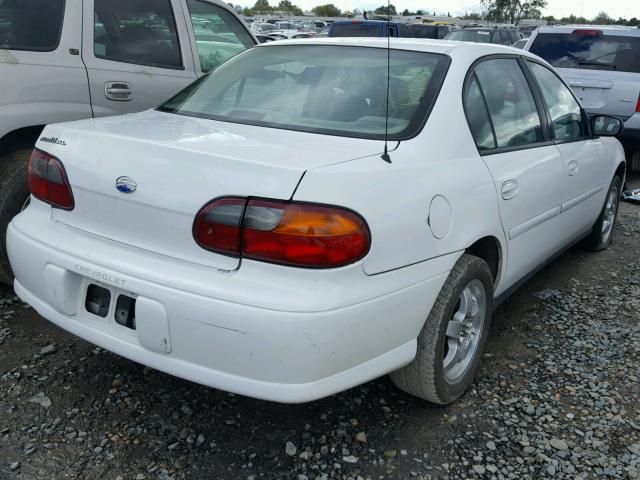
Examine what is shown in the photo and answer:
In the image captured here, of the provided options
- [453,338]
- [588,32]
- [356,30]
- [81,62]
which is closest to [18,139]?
[81,62]

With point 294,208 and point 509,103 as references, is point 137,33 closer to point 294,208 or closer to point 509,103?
point 509,103

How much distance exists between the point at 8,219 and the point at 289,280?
2.16 meters

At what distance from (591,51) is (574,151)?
4451 mm

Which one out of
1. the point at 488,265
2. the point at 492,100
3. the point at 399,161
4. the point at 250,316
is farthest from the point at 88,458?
the point at 492,100

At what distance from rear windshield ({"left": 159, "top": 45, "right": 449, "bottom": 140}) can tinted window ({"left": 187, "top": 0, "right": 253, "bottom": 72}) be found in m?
1.59

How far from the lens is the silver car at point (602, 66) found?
24.1 feet

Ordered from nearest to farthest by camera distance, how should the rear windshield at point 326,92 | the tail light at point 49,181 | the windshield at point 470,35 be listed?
the tail light at point 49,181, the rear windshield at point 326,92, the windshield at point 470,35

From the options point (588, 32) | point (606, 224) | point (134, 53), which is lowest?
point (606, 224)

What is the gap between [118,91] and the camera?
4.14 metres

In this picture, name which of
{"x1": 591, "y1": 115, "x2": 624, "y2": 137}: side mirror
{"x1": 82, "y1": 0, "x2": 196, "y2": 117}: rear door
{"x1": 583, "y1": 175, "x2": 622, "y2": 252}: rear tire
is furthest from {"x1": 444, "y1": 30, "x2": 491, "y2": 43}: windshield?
{"x1": 82, "y1": 0, "x2": 196, "y2": 117}: rear door

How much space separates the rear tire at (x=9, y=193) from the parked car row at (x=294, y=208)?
0.04ft

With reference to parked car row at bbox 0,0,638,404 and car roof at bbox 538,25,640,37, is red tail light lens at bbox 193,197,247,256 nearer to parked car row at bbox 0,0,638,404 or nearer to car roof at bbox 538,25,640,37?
parked car row at bbox 0,0,638,404

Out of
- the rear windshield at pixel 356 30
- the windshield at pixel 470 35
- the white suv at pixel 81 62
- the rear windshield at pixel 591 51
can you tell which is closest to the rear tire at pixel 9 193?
the white suv at pixel 81 62

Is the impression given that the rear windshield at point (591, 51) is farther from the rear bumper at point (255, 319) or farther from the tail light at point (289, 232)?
the tail light at point (289, 232)
